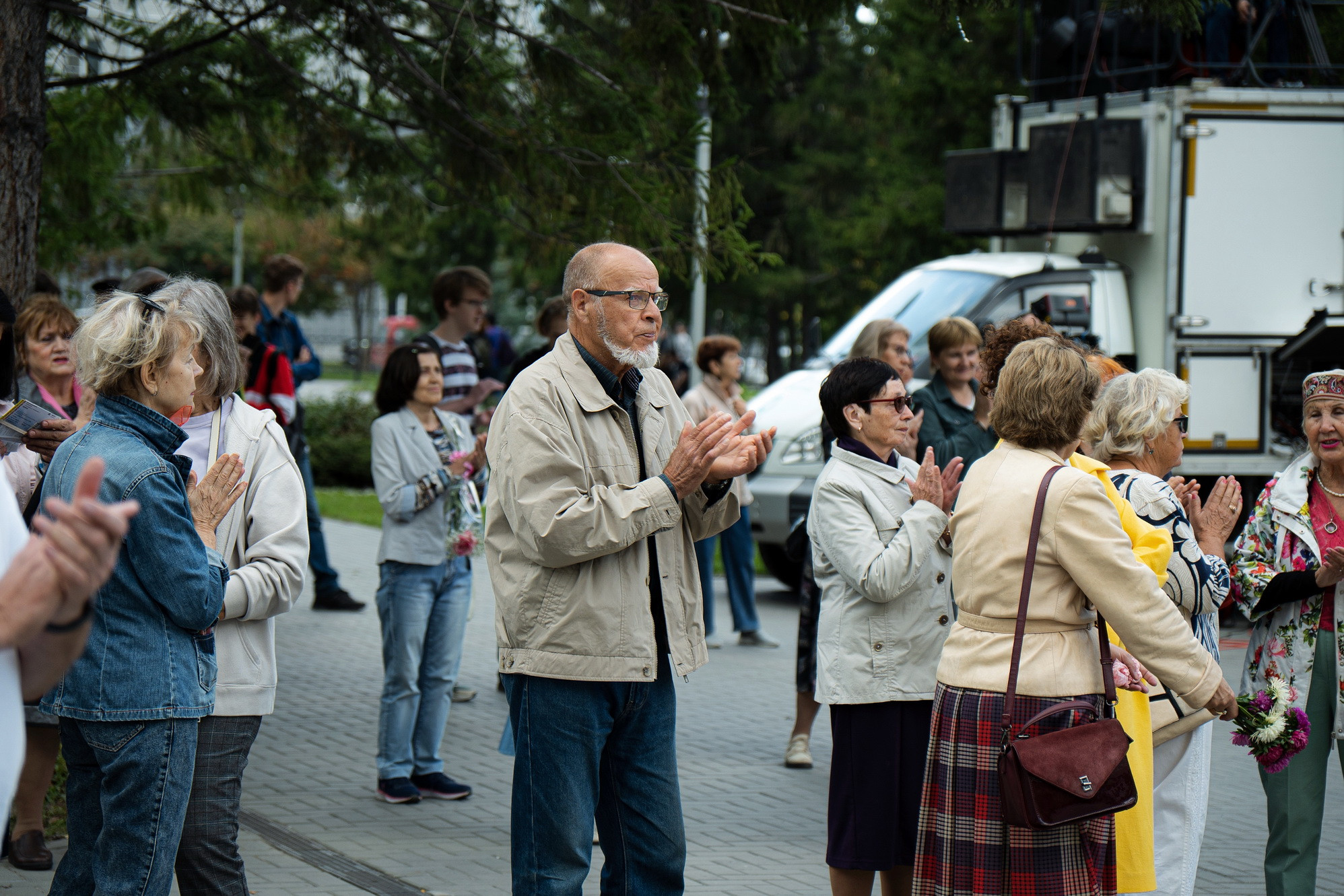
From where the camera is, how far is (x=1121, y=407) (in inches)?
175

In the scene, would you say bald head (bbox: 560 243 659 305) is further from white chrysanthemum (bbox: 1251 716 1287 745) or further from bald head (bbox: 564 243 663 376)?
white chrysanthemum (bbox: 1251 716 1287 745)

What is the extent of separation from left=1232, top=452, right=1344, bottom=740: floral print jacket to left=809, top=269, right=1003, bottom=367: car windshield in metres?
5.66

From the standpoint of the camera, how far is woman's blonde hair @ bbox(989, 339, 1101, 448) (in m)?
3.71

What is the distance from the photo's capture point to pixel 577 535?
356 cm

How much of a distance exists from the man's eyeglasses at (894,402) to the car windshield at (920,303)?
5770 millimetres

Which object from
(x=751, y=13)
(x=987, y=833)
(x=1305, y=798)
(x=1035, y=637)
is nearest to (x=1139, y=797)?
(x=987, y=833)

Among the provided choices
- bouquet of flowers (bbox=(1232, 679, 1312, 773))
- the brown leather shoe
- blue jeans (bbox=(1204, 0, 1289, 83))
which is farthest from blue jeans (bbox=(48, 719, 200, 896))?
blue jeans (bbox=(1204, 0, 1289, 83))

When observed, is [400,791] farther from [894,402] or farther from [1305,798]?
[1305,798]

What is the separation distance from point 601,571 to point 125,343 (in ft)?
4.29

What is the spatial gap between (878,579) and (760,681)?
443 centimetres

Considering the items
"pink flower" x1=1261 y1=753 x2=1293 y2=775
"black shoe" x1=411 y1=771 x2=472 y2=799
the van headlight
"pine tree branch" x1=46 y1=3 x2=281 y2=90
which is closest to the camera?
"pink flower" x1=1261 y1=753 x2=1293 y2=775

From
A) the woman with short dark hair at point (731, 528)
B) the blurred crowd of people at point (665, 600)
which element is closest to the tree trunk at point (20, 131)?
the blurred crowd of people at point (665, 600)

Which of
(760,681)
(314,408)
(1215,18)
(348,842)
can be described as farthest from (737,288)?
(348,842)

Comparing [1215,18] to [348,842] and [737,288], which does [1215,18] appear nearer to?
[348,842]
